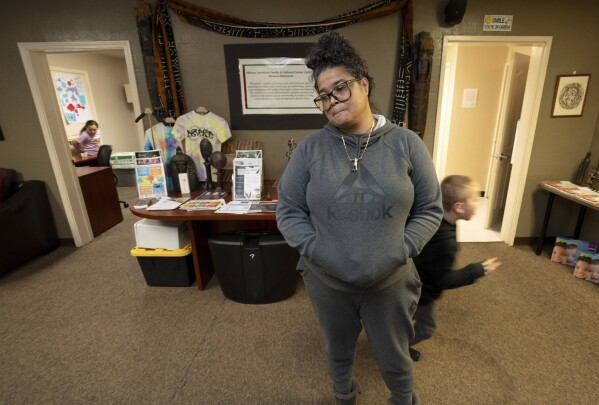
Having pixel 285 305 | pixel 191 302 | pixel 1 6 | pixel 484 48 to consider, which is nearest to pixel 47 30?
pixel 1 6

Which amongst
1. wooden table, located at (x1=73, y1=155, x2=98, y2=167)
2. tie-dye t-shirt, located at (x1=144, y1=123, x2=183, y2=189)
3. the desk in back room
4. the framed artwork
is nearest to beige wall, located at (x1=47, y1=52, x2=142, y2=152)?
wooden table, located at (x1=73, y1=155, x2=98, y2=167)

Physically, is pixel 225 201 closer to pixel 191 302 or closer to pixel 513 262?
pixel 191 302

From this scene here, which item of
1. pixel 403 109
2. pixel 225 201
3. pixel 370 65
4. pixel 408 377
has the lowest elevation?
pixel 408 377

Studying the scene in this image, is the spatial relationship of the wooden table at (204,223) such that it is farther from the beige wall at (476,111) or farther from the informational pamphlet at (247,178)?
the beige wall at (476,111)

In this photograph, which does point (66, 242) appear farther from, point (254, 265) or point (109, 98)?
point (109, 98)

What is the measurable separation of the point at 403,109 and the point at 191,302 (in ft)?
7.55

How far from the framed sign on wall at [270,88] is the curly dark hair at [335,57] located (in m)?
1.52

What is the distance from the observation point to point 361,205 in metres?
0.94

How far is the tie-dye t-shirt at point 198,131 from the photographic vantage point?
253 centimetres

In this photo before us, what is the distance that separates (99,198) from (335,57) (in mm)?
3554

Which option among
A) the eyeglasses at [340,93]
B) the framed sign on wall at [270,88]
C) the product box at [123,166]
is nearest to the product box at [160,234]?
the framed sign on wall at [270,88]

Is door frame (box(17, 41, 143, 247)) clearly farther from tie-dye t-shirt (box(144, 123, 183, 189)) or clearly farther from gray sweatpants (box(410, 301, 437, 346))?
gray sweatpants (box(410, 301, 437, 346))

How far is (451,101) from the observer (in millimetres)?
4133

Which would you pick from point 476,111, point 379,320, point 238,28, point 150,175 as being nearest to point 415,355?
point 379,320
